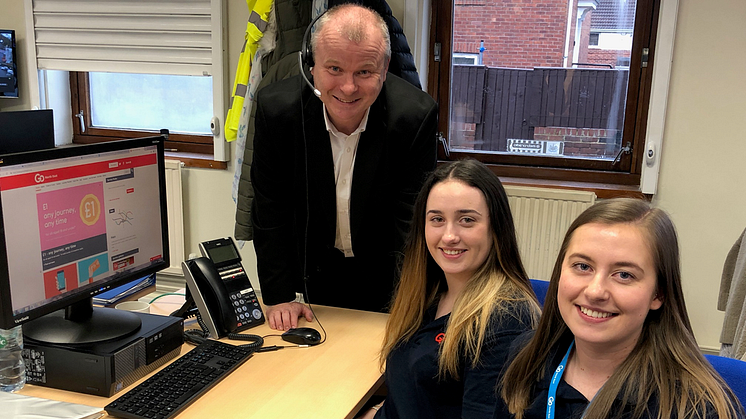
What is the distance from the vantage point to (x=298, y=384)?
1.37m

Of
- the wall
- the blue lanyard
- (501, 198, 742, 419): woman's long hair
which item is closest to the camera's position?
(501, 198, 742, 419): woman's long hair

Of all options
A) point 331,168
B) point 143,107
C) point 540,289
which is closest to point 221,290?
point 331,168

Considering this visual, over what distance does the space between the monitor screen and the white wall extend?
2169 millimetres

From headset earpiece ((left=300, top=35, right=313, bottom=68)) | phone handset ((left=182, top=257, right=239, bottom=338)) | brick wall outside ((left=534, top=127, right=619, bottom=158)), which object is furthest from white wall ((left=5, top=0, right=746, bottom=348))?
phone handset ((left=182, top=257, right=239, bottom=338))

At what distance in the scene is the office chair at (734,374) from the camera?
3.88ft

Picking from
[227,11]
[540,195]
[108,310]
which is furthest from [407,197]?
[227,11]

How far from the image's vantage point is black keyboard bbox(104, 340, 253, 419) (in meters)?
1.20

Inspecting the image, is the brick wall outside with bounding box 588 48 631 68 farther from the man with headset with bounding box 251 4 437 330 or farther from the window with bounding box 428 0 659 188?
the man with headset with bounding box 251 4 437 330

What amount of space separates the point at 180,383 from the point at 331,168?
2.40 ft

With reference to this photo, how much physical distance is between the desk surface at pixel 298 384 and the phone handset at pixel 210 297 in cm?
8

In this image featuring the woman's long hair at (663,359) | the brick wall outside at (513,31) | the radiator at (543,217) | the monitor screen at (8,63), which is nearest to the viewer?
the woman's long hair at (663,359)

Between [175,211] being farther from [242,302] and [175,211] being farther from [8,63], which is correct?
[242,302]

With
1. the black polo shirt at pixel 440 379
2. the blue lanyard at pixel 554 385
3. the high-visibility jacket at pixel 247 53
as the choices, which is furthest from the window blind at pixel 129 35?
the blue lanyard at pixel 554 385

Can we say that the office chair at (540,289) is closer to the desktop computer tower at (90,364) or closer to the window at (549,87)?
the desktop computer tower at (90,364)
